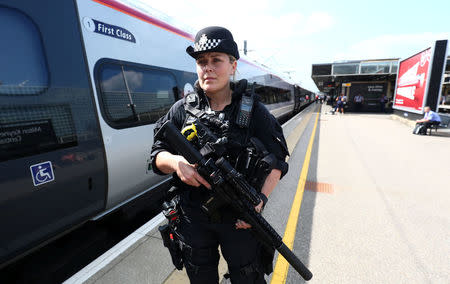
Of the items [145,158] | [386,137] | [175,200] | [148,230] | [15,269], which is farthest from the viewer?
[386,137]

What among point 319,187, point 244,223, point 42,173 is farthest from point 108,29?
point 319,187

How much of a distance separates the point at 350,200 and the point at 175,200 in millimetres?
3136

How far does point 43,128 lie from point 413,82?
15.1 metres

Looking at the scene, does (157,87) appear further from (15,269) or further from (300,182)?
(300,182)

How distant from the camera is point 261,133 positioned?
1390mm

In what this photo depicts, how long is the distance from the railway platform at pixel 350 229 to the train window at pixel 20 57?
1.68 meters

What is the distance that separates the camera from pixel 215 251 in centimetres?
150

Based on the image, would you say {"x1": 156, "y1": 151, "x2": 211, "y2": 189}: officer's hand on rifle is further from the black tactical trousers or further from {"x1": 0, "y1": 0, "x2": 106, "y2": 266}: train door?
{"x1": 0, "y1": 0, "x2": 106, "y2": 266}: train door

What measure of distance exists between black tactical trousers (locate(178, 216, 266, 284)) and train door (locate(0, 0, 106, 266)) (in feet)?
4.81

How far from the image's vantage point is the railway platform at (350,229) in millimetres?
2039

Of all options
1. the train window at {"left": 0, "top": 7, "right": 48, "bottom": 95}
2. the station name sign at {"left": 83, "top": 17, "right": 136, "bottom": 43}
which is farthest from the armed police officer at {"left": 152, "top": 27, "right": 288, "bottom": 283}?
the station name sign at {"left": 83, "top": 17, "right": 136, "bottom": 43}

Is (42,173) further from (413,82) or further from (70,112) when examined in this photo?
(413,82)

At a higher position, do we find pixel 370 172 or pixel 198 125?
pixel 198 125

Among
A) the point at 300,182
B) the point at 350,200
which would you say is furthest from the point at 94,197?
the point at 350,200
